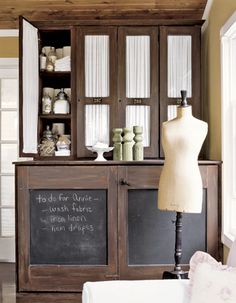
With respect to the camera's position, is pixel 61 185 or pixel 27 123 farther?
pixel 27 123

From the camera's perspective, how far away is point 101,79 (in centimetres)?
396

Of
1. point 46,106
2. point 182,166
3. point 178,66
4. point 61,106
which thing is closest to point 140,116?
point 178,66

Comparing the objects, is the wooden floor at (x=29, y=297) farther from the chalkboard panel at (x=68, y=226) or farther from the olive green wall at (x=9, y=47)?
the olive green wall at (x=9, y=47)

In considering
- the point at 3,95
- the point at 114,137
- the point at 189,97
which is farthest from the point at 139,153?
the point at 3,95

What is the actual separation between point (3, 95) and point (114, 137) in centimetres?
176

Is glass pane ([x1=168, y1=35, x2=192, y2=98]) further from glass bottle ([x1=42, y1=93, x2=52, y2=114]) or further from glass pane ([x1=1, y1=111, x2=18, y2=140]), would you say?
glass pane ([x1=1, y1=111, x2=18, y2=140])

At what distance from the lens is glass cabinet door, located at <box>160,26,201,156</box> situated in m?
3.94

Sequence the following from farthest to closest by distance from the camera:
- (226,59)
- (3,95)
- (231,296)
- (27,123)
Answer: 1. (3,95)
2. (27,123)
3. (226,59)
4. (231,296)

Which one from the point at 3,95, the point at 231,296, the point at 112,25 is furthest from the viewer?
the point at 3,95

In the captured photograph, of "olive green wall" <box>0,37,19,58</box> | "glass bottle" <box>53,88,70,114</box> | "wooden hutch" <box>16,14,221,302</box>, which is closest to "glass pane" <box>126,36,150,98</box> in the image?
"glass bottle" <box>53,88,70,114</box>

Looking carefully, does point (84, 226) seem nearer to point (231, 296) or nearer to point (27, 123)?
point (27, 123)

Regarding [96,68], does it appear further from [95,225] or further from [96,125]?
[95,225]

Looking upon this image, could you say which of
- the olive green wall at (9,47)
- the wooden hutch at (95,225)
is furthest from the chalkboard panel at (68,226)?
the olive green wall at (9,47)

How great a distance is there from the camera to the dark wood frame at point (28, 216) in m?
3.41
